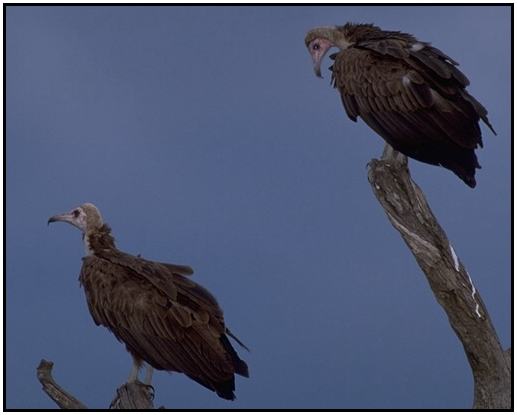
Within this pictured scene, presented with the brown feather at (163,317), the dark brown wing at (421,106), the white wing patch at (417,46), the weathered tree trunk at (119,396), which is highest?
the white wing patch at (417,46)

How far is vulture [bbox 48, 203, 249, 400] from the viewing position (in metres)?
9.62

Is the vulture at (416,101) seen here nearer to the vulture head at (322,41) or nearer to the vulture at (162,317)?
the vulture head at (322,41)

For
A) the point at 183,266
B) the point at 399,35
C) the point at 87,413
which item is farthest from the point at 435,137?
the point at 87,413

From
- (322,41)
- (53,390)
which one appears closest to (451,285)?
(322,41)

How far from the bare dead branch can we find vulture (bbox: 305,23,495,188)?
14.0 feet

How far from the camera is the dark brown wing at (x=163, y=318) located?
9617mm

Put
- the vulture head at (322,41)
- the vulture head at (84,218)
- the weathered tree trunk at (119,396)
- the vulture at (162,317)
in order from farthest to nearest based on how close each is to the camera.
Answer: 1. the vulture head at (322,41)
2. the vulture head at (84,218)
3. the weathered tree trunk at (119,396)
4. the vulture at (162,317)

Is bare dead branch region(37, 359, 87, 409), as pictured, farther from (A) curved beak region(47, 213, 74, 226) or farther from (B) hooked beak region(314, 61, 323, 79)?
(B) hooked beak region(314, 61, 323, 79)

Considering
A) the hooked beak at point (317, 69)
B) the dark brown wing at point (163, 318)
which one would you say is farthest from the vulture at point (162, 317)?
the hooked beak at point (317, 69)

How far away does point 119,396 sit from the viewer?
9930 mm

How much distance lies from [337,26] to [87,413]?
5357 millimetres

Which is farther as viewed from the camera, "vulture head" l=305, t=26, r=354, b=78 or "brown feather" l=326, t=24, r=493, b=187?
"vulture head" l=305, t=26, r=354, b=78

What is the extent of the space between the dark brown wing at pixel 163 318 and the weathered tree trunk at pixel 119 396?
311 mm

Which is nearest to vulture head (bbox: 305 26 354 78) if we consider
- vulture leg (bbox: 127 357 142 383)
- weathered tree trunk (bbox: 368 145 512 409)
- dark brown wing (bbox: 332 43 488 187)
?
dark brown wing (bbox: 332 43 488 187)
